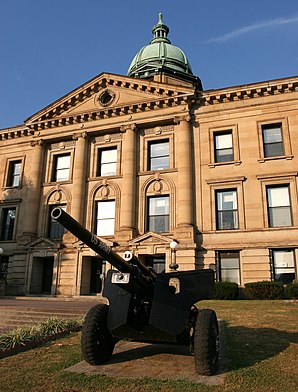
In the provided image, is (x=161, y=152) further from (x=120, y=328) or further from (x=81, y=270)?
(x=120, y=328)

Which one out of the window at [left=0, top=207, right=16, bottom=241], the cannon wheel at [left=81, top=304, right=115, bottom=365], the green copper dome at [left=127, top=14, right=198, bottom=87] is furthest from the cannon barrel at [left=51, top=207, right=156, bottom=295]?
the green copper dome at [left=127, top=14, right=198, bottom=87]

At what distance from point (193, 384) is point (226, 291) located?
47.3 ft

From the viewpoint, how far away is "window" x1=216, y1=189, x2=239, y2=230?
21.2m

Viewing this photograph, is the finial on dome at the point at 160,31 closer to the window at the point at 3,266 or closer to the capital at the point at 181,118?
the capital at the point at 181,118

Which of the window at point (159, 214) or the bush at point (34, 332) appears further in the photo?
the window at point (159, 214)

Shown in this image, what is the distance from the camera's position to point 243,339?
7.80 meters

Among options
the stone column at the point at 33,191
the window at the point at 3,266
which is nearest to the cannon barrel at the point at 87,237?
the stone column at the point at 33,191

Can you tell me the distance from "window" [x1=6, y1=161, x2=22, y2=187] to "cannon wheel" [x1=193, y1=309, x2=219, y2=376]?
1014 inches

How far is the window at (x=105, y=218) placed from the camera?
78.0 feet

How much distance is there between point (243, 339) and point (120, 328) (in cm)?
357

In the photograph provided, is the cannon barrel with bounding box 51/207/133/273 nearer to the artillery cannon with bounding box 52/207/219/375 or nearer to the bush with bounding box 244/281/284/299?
the artillery cannon with bounding box 52/207/219/375

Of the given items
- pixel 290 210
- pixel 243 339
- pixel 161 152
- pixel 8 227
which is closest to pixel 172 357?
pixel 243 339

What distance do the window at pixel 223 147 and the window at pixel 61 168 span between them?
11544 mm

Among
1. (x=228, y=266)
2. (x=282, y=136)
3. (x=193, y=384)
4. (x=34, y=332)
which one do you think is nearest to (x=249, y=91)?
(x=282, y=136)
